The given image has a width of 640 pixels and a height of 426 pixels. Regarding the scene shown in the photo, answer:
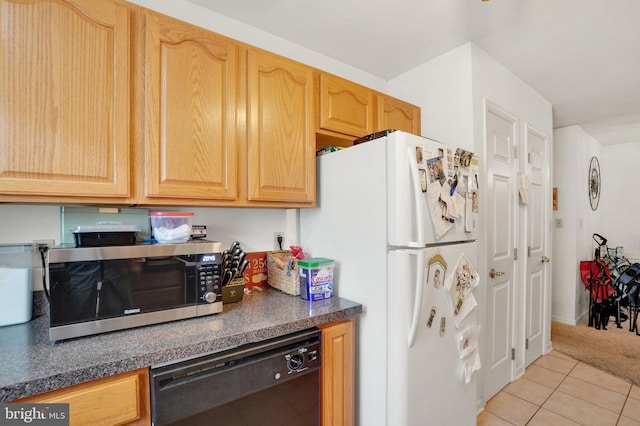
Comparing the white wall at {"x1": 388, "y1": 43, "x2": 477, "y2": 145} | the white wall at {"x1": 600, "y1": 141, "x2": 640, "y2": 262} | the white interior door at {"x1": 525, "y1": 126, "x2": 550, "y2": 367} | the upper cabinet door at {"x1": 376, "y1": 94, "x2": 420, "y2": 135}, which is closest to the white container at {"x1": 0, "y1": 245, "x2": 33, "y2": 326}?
the upper cabinet door at {"x1": 376, "y1": 94, "x2": 420, "y2": 135}

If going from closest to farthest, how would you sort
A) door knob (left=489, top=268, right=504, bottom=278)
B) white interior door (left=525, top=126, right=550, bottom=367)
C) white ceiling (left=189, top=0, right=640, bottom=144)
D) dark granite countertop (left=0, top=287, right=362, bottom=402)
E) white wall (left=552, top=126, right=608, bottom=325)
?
dark granite countertop (left=0, top=287, right=362, bottom=402), white ceiling (left=189, top=0, right=640, bottom=144), door knob (left=489, top=268, right=504, bottom=278), white interior door (left=525, top=126, right=550, bottom=367), white wall (left=552, top=126, right=608, bottom=325)

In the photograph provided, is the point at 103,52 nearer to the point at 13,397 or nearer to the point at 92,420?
the point at 13,397

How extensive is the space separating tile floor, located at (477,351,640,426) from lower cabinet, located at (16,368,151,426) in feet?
6.57

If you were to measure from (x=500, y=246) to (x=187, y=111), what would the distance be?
2.27 metres

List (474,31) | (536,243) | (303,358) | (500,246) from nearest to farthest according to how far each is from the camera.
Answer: (303,358) < (474,31) < (500,246) < (536,243)

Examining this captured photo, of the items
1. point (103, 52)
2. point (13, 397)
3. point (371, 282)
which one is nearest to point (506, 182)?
point (371, 282)

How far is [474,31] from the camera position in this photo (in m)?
1.84

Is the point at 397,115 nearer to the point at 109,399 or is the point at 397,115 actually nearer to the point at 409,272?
the point at 409,272

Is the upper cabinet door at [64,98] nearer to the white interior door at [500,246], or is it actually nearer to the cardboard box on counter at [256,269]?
the cardboard box on counter at [256,269]

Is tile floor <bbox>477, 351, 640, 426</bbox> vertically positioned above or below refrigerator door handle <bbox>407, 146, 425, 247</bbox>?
below

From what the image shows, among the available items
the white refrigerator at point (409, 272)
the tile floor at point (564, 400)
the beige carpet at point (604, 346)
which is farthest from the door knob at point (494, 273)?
the beige carpet at point (604, 346)

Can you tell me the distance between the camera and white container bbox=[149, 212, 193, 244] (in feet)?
4.24

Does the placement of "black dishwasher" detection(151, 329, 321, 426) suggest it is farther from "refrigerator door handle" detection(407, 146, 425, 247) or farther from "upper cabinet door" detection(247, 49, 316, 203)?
"upper cabinet door" detection(247, 49, 316, 203)

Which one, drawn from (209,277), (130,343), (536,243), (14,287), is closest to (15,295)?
(14,287)
